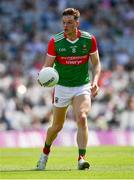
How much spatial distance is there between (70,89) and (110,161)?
2685 millimetres

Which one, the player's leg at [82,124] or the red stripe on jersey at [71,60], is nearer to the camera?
the player's leg at [82,124]

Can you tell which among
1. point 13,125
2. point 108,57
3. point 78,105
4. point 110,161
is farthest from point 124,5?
point 78,105

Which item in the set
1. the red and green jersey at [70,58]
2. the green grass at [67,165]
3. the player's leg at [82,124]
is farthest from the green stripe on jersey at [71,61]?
the green grass at [67,165]

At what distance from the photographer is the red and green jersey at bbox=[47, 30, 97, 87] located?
1497 cm

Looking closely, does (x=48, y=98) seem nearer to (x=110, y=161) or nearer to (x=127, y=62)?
(x=127, y=62)

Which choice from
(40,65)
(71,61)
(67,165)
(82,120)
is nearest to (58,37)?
(71,61)

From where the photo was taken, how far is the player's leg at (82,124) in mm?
14445

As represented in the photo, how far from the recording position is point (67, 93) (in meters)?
15.0

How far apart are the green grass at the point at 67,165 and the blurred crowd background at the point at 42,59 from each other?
5.22 meters

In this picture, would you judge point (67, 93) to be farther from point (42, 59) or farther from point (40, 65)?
point (42, 59)

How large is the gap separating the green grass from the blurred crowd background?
17.1 feet

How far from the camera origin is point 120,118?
27062mm

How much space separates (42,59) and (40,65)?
0.37 m

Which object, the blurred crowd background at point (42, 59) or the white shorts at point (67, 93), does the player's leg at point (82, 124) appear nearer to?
the white shorts at point (67, 93)
